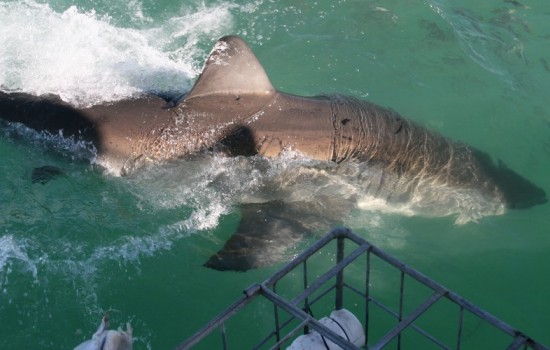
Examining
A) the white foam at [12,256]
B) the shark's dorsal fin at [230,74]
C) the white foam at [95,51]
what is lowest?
the white foam at [12,256]

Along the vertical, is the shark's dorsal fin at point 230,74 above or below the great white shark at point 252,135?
above

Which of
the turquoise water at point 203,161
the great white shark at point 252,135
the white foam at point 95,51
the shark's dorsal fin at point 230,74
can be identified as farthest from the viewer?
the white foam at point 95,51

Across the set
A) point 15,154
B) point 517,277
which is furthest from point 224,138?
point 517,277

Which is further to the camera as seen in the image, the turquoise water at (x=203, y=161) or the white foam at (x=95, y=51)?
the white foam at (x=95, y=51)

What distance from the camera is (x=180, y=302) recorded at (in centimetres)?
484

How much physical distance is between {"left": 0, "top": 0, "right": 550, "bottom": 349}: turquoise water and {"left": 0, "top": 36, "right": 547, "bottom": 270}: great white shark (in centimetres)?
16

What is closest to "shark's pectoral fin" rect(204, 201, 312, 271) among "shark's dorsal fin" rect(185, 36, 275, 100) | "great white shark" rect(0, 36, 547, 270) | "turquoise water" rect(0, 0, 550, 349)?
"great white shark" rect(0, 36, 547, 270)

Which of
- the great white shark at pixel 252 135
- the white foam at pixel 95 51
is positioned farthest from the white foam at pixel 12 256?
the white foam at pixel 95 51

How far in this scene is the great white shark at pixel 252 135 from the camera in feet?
17.2

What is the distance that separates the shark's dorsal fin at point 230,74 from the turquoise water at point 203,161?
0.62m

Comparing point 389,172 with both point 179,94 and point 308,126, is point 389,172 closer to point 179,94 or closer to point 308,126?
point 308,126

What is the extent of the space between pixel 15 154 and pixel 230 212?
192 cm

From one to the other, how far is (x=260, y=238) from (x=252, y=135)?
0.84 m

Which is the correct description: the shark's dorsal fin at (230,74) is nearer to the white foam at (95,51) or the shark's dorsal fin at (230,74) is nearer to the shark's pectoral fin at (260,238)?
the white foam at (95,51)
